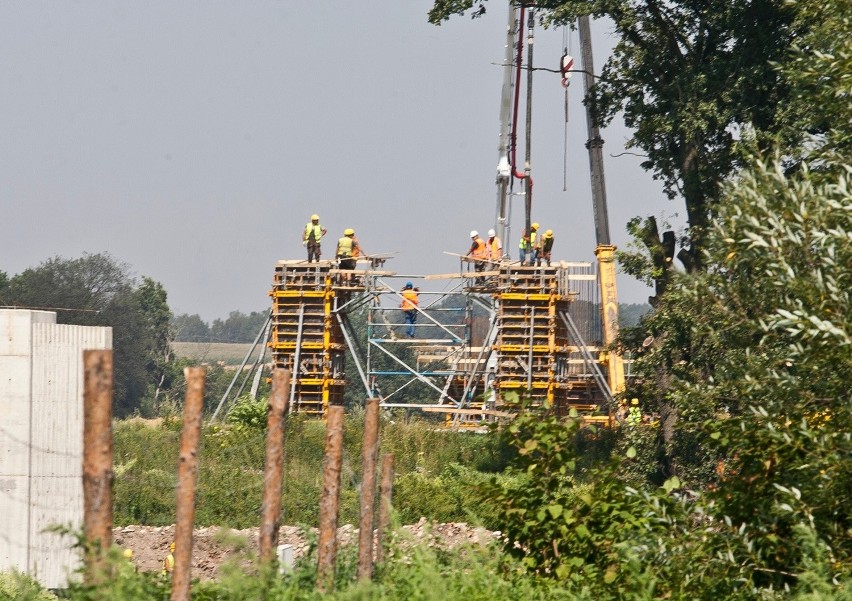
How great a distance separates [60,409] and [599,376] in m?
22.2

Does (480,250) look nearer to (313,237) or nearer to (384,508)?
(313,237)

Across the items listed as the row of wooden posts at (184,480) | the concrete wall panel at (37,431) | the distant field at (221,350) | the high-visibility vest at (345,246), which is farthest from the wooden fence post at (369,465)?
the distant field at (221,350)

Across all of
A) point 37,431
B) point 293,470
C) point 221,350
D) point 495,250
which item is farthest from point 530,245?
point 221,350

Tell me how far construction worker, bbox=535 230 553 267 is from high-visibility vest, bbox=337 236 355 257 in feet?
16.2

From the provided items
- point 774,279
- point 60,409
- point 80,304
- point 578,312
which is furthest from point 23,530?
point 80,304

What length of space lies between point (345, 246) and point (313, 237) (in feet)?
2.95

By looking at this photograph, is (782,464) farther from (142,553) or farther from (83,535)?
(142,553)

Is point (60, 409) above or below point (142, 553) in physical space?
above

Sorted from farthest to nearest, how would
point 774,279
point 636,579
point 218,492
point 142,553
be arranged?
point 218,492 < point 142,553 < point 636,579 < point 774,279

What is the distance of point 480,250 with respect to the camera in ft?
129

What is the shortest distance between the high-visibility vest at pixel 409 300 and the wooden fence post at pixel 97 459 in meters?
31.1

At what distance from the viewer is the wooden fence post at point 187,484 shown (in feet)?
29.0

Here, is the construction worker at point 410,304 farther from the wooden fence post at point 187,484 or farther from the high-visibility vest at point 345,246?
the wooden fence post at point 187,484

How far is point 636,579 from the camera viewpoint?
1012cm
